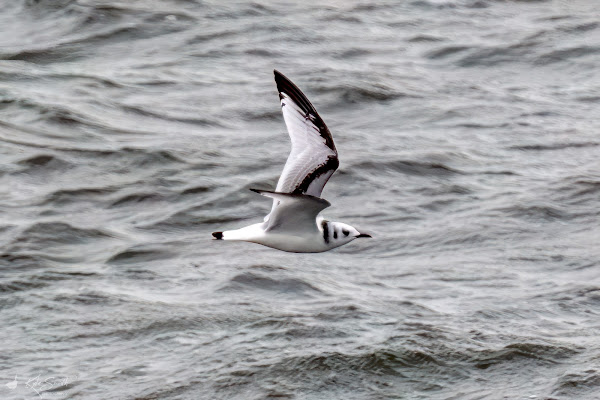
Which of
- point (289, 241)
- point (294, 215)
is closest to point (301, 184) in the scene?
point (294, 215)

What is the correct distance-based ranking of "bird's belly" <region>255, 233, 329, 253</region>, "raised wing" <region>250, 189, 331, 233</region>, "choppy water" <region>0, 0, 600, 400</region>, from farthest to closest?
"choppy water" <region>0, 0, 600, 400</region>, "bird's belly" <region>255, 233, 329, 253</region>, "raised wing" <region>250, 189, 331, 233</region>

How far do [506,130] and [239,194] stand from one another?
319 centimetres

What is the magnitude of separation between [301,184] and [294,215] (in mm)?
305

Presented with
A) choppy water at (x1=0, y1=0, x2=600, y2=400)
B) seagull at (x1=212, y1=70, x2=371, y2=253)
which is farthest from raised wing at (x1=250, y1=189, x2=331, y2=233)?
choppy water at (x1=0, y1=0, x2=600, y2=400)

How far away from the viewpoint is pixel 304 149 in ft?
25.9

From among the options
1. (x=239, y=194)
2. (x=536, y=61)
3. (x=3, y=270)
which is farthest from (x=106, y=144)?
(x=536, y=61)

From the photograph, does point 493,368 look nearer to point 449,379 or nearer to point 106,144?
point 449,379

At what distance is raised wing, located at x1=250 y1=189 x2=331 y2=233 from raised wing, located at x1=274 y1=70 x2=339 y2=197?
0.09 meters

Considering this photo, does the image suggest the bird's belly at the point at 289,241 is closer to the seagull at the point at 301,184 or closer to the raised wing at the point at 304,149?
the seagull at the point at 301,184

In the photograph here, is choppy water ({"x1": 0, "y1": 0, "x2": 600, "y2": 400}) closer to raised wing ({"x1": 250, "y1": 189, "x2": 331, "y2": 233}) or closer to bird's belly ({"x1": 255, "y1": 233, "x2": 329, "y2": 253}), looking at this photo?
bird's belly ({"x1": 255, "y1": 233, "x2": 329, "y2": 253})

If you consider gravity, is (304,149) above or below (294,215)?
above

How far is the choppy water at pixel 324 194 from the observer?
9.20 meters

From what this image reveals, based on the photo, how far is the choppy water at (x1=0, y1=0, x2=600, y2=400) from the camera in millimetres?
9195

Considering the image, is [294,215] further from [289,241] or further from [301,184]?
[301,184]
